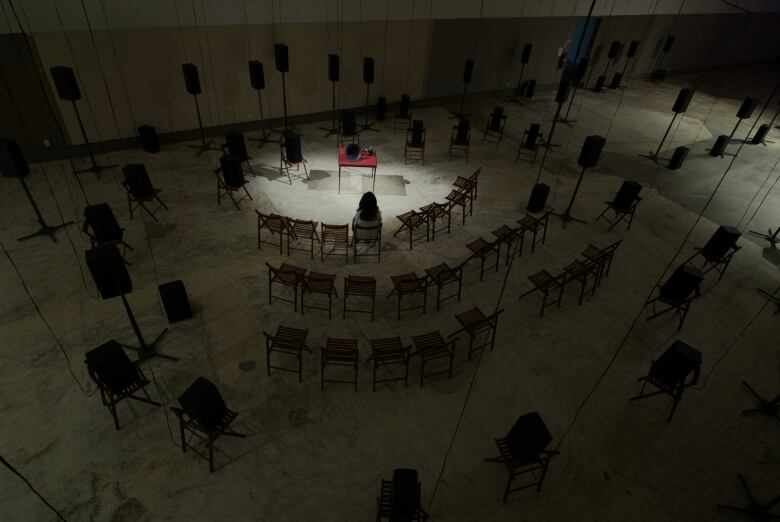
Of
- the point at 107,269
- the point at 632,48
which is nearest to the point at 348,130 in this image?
the point at 107,269

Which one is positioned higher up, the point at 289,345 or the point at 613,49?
the point at 613,49

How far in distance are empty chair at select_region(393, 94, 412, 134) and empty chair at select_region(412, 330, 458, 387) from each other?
9.88 meters

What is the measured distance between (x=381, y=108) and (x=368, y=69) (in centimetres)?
169

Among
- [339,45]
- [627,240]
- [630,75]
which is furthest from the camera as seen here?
[630,75]

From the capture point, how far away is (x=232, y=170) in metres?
9.81

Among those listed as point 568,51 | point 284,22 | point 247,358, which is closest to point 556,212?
point 247,358

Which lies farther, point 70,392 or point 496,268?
point 496,268

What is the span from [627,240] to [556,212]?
1769 mm

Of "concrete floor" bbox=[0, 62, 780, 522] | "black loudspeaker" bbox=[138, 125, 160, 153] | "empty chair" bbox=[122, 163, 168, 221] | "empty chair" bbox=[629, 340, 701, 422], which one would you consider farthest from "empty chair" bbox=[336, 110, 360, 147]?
"empty chair" bbox=[629, 340, 701, 422]

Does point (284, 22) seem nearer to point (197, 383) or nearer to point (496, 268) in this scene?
point (496, 268)

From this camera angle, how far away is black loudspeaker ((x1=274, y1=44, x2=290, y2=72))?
39.3 feet

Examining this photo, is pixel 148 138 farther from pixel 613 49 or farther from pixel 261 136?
pixel 613 49

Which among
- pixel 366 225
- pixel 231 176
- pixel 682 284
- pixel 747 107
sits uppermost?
pixel 747 107

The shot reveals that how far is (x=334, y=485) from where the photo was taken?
5.58 meters
